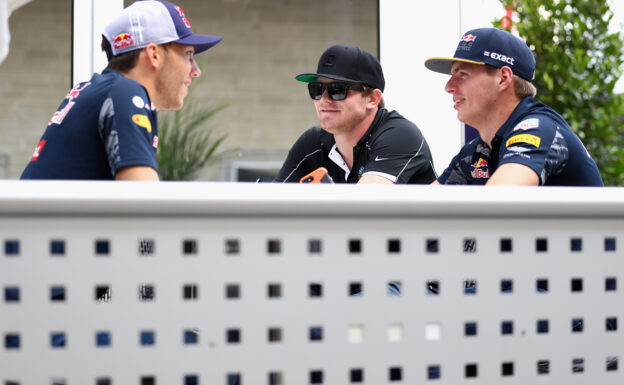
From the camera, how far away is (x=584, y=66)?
4.17 metres

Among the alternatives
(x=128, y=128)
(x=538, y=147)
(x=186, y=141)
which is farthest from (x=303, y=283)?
(x=186, y=141)

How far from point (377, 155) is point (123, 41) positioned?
Answer: 935 mm

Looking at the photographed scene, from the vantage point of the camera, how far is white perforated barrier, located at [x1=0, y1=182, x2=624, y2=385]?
0.71 m

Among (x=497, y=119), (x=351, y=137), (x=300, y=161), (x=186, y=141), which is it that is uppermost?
(x=497, y=119)

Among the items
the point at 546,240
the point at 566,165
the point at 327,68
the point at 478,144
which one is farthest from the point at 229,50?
the point at 546,240

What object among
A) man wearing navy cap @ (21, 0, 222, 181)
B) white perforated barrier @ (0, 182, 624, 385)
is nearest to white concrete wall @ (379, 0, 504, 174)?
man wearing navy cap @ (21, 0, 222, 181)

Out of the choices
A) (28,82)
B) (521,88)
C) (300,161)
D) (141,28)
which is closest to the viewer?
(141,28)

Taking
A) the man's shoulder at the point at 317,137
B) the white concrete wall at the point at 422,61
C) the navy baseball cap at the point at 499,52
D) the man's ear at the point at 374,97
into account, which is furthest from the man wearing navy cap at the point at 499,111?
the white concrete wall at the point at 422,61

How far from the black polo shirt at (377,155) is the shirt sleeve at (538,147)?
0.50m

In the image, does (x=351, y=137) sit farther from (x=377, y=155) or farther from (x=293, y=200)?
(x=293, y=200)

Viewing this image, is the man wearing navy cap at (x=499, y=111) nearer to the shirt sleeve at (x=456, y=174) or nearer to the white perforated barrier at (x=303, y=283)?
the shirt sleeve at (x=456, y=174)

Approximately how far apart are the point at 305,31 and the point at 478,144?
241 cm

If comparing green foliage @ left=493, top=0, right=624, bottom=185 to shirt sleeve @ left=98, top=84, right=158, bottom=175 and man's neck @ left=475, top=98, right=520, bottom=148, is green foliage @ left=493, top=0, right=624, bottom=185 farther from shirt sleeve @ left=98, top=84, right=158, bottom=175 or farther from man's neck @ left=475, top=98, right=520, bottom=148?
shirt sleeve @ left=98, top=84, right=158, bottom=175

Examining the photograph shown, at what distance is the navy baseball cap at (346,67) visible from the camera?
7.44 ft
